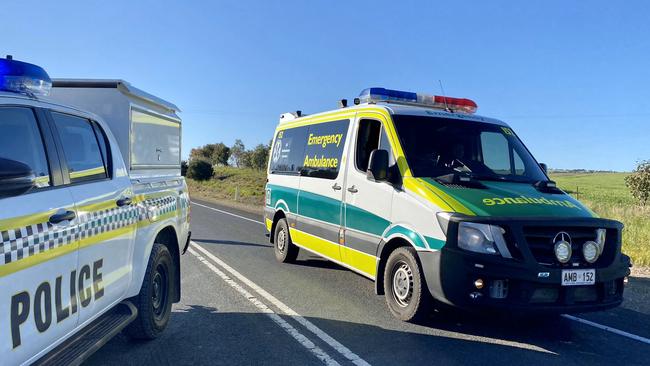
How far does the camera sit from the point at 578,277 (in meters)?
4.83

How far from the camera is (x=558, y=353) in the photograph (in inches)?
185

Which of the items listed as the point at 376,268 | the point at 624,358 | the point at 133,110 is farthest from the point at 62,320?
the point at 624,358

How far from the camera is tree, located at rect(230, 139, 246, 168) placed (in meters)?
83.8

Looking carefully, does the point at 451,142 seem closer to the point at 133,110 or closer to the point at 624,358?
the point at 624,358

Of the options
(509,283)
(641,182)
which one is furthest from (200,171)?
(509,283)

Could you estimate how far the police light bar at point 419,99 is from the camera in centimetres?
721

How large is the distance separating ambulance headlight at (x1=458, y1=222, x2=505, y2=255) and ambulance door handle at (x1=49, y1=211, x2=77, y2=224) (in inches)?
132

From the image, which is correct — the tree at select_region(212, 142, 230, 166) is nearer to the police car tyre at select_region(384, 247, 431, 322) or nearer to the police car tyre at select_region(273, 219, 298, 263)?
the police car tyre at select_region(273, 219, 298, 263)

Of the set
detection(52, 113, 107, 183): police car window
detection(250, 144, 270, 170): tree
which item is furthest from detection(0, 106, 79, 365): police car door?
detection(250, 144, 270, 170): tree

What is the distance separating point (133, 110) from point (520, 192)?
Answer: 4.06 metres

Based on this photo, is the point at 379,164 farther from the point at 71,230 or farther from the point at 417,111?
the point at 71,230

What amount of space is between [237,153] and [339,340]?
81.0m

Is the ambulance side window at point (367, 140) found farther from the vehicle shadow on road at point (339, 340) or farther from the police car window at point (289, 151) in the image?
the vehicle shadow on road at point (339, 340)

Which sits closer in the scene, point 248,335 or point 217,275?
point 248,335
